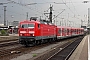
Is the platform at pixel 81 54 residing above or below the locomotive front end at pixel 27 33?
below

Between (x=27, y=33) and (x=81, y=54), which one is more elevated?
(x=27, y=33)

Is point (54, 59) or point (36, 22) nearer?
point (54, 59)

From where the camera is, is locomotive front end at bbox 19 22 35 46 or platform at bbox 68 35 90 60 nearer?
platform at bbox 68 35 90 60

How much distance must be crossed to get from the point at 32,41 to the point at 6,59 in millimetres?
10032

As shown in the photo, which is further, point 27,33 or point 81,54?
Answer: point 27,33

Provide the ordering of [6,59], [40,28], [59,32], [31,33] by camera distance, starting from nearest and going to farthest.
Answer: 1. [6,59]
2. [31,33]
3. [40,28]
4. [59,32]

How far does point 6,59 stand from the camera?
1554 cm

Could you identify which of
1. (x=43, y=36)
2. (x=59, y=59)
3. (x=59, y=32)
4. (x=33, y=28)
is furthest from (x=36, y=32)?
(x=59, y=32)

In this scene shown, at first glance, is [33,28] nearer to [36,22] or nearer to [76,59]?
[36,22]

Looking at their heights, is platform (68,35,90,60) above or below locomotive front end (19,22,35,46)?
below

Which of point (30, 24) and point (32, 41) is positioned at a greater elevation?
point (30, 24)

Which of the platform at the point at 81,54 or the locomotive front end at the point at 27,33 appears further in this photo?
the locomotive front end at the point at 27,33

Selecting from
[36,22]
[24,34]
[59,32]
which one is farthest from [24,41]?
[59,32]

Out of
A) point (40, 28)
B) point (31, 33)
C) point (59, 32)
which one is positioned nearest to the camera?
point (31, 33)
